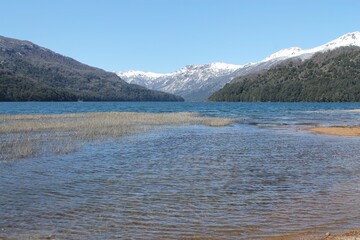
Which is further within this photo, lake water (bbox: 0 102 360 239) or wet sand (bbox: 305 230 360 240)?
lake water (bbox: 0 102 360 239)

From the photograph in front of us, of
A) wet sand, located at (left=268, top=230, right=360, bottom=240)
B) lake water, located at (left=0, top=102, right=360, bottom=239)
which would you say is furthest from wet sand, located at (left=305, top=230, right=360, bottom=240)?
lake water, located at (left=0, top=102, right=360, bottom=239)

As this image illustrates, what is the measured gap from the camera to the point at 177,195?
15.3 meters

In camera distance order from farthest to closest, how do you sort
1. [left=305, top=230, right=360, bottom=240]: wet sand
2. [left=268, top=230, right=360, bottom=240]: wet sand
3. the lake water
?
the lake water
[left=268, top=230, right=360, bottom=240]: wet sand
[left=305, top=230, right=360, bottom=240]: wet sand

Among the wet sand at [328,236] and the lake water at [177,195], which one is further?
the lake water at [177,195]

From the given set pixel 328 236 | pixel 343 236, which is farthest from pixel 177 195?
pixel 343 236

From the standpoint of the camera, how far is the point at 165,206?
13.8 meters

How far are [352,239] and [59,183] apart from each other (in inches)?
512

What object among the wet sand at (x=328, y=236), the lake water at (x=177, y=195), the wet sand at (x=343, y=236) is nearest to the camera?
the wet sand at (x=343, y=236)

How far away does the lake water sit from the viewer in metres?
11.5

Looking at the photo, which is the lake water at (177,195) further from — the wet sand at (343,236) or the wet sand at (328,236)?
the wet sand at (343,236)

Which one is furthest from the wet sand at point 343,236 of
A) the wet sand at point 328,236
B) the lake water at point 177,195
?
the lake water at point 177,195

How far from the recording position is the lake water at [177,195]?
1148 cm

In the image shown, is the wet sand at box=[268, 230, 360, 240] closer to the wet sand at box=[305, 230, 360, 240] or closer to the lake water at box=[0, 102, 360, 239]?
the wet sand at box=[305, 230, 360, 240]

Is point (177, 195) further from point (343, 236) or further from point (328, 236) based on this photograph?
point (343, 236)
